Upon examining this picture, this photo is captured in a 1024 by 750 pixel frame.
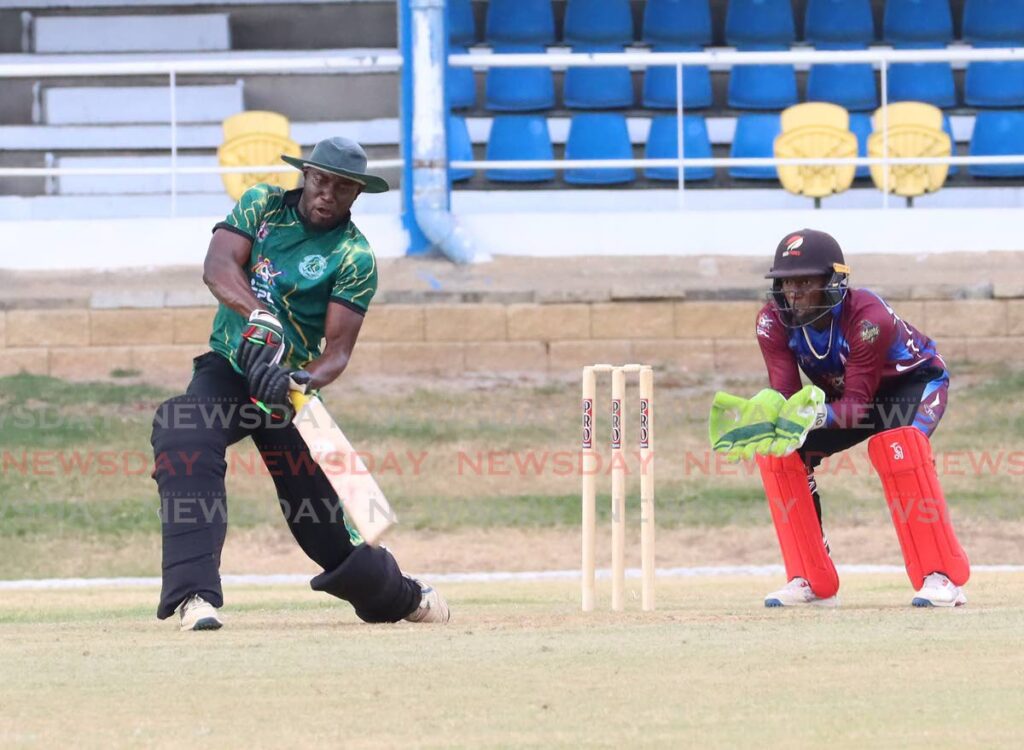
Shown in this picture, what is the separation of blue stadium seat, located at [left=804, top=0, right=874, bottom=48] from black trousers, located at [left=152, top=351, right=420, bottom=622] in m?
10.9

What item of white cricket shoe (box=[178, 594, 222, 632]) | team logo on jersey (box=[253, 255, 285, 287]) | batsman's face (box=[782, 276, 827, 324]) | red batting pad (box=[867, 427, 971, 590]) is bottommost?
white cricket shoe (box=[178, 594, 222, 632])

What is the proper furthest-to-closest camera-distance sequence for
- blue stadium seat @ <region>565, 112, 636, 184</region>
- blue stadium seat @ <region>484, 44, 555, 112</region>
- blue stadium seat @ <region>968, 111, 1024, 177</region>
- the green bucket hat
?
blue stadium seat @ <region>484, 44, 555, 112</region>, blue stadium seat @ <region>968, 111, 1024, 177</region>, blue stadium seat @ <region>565, 112, 636, 184</region>, the green bucket hat

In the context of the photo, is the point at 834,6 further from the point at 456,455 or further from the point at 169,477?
the point at 169,477

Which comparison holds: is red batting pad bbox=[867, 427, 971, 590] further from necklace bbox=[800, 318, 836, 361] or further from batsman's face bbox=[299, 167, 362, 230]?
batsman's face bbox=[299, 167, 362, 230]

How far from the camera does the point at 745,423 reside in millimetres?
6250

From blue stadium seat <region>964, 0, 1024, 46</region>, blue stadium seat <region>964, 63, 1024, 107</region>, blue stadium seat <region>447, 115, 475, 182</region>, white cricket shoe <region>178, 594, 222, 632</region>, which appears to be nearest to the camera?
white cricket shoe <region>178, 594, 222, 632</region>

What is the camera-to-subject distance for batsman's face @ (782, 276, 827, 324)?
6.32m

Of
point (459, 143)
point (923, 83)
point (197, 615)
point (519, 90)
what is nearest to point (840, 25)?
point (923, 83)

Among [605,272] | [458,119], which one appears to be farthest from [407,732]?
[458,119]

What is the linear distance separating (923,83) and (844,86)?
0.69m

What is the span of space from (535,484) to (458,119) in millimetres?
3592

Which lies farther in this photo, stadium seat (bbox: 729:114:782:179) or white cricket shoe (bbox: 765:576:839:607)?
stadium seat (bbox: 729:114:782:179)

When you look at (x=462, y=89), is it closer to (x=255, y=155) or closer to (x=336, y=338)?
(x=255, y=155)

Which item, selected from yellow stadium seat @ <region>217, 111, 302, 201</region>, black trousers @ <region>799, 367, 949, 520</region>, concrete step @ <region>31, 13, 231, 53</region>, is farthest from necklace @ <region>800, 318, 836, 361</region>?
concrete step @ <region>31, 13, 231, 53</region>
